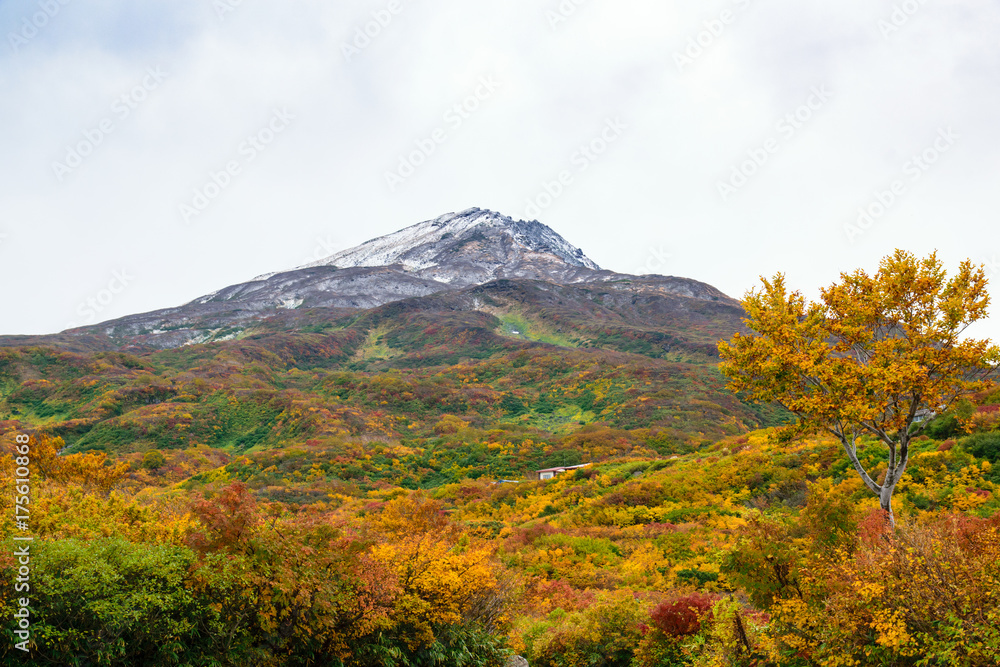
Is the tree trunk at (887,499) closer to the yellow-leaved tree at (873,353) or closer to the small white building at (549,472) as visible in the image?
the yellow-leaved tree at (873,353)

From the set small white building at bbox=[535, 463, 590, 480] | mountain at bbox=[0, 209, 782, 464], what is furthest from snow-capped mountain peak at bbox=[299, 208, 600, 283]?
small white building at bbox=[535, 463, 590, 480]

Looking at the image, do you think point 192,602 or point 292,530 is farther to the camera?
point 292,530

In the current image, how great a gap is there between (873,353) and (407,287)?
12314 cm

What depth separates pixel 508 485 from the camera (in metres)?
27.9

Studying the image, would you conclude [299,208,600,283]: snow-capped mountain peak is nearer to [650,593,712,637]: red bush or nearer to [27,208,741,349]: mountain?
[27,208,741,349]: mountain

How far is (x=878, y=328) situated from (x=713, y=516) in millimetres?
10359

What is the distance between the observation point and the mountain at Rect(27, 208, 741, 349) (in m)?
101

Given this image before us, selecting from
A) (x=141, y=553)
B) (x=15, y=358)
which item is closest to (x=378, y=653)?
(x=141, y=553)

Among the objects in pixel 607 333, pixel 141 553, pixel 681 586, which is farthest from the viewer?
pixel 607 333

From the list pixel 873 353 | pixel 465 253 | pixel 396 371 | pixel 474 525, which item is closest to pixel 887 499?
pixel 873 353

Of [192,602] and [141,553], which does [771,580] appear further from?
[141,553]

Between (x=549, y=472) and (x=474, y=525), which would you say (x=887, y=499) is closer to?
(x=474, y=525)

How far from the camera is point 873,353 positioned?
984 cm

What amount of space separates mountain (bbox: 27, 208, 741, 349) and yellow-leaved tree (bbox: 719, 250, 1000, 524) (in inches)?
3451
